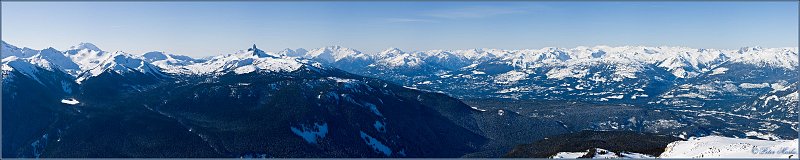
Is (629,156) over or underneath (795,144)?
underneath

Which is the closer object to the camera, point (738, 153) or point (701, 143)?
point (738, 153)

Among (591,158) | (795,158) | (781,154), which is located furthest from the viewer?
(591,158)

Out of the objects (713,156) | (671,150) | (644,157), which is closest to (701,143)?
(671,150)

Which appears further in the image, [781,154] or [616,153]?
[616,153]

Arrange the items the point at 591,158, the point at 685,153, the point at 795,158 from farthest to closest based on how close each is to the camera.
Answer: the point at 591,158, the point at 685,153, the point at 795,158

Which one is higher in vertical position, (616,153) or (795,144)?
(795,144)

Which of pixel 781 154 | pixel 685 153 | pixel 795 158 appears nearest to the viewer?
pixel 795 158

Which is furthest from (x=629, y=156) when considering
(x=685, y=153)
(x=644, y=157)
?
(x=685, y=153)

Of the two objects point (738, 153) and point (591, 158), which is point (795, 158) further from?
point (591, 158)

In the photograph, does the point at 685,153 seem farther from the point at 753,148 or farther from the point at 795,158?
the point at 795,158
